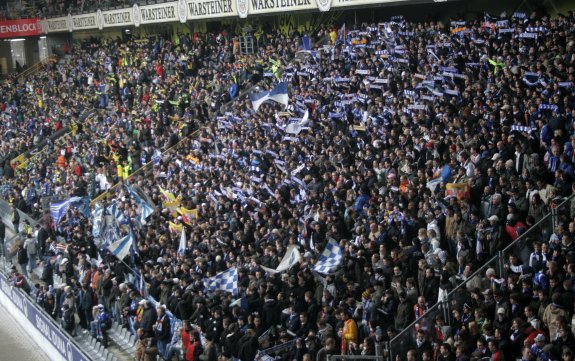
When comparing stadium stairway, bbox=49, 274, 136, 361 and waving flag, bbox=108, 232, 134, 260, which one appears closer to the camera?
stadium stairway, bbox=49, 274, 136, 361

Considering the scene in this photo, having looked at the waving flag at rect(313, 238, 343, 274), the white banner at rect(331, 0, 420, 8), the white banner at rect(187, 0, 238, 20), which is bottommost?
the waving flag at rect(313, 238, 343, 274)

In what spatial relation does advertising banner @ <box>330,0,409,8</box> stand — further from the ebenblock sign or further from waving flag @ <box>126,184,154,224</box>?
the ebenblock sign

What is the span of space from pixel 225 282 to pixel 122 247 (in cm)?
401

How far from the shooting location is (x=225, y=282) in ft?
51.7

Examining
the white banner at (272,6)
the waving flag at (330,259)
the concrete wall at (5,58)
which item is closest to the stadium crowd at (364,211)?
the waving flag at (330,259)

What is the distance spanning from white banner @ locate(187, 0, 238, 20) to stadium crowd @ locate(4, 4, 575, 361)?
3.81 metres

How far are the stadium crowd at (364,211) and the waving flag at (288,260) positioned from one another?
77 millimetres

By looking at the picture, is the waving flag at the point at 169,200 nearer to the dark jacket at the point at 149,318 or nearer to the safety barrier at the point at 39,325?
the safety barrier at the point at 39,325

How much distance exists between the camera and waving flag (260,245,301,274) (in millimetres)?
15250

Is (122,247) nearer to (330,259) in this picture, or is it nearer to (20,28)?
(330,259)

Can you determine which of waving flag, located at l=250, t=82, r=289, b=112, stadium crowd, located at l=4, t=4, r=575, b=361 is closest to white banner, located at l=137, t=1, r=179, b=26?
stadium crowd, located at l=4, t=4, r=575, b=361

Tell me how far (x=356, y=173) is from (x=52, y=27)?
30.1 meters

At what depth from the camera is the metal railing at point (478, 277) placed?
11.6 metres

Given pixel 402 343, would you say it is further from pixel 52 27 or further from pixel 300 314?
pixel 52 27
